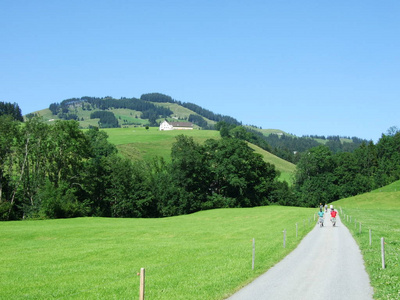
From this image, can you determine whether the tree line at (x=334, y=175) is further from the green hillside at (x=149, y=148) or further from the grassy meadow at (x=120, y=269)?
the grassy meadow at (x=120, y=269)

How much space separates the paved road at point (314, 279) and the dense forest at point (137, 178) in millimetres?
52907

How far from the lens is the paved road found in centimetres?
1399

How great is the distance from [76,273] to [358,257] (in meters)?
15.1

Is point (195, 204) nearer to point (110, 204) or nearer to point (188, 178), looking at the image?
point (188, 178)

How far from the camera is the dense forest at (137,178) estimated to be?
69500 mm

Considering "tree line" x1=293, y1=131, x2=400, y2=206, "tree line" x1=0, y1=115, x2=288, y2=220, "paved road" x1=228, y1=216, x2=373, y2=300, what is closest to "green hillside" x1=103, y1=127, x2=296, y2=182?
"tree line" x1=293, y1=131, x2=400, y2=206

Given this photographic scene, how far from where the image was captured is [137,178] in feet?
291

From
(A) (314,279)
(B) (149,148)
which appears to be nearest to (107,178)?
(A) (314,279)

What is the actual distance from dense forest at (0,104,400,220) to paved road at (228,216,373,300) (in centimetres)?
5291

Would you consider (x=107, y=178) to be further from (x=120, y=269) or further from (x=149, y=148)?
(x=149, y=148)

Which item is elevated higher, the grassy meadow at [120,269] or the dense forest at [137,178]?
the dense forest at [137,178]

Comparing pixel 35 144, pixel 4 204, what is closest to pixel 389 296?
pixel 4 204

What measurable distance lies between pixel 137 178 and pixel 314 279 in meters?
74.4

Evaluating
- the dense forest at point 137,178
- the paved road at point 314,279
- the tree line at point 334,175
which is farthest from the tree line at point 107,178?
the paved road at point 314,279
